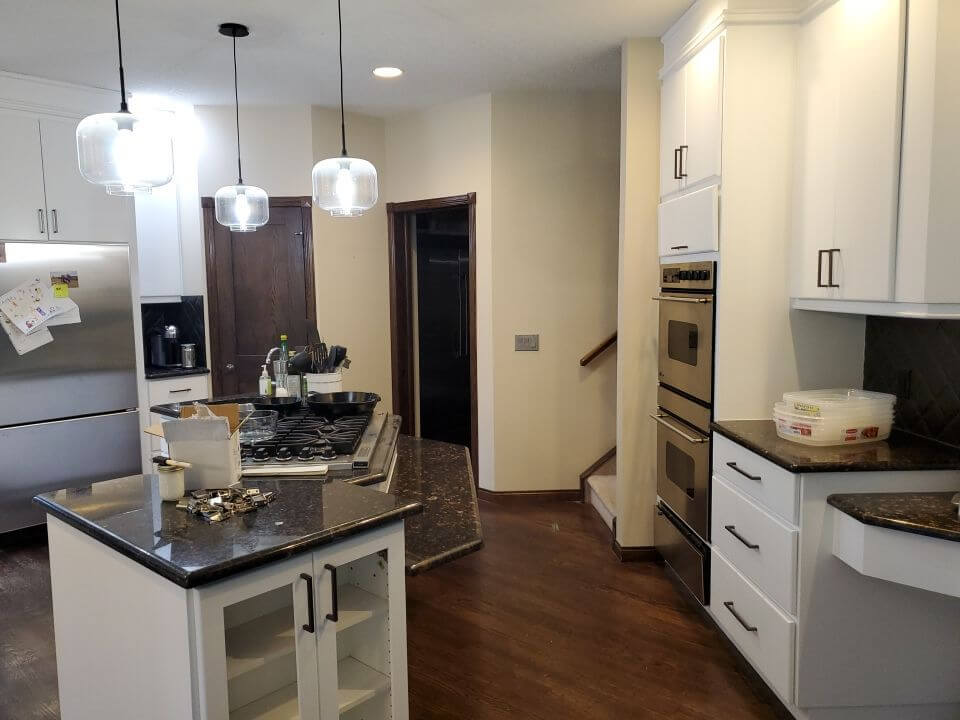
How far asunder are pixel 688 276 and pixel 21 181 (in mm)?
3553

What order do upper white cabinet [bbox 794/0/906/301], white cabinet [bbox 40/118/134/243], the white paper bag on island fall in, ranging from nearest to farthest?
the white paper bag on island
upper white cabinet [bbox 794/0/906/301]
white cabinet [bbox 40/118/134/243]

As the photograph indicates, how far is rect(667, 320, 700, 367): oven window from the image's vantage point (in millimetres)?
3012

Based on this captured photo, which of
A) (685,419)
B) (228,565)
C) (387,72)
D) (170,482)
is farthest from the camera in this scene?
(387,72)

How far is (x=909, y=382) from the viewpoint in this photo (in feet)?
8.54

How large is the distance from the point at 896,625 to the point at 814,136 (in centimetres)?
167

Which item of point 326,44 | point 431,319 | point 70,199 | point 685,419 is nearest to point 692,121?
point 685,419

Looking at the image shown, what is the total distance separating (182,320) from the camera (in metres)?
4.94

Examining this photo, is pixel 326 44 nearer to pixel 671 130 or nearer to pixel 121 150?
pixel 671 130

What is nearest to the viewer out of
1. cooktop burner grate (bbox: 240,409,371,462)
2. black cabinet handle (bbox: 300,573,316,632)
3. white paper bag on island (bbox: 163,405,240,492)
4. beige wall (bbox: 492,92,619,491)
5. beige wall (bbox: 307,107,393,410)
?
black cabinet handle (bbox: 300,573,316,632)

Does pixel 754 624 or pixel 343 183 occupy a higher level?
pixel 343 183

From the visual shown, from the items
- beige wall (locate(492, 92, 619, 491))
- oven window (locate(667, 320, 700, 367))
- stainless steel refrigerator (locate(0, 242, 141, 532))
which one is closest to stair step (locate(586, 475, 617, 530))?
beige wall (locate(492, 92, 619, 491))

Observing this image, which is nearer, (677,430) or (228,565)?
(228,565)

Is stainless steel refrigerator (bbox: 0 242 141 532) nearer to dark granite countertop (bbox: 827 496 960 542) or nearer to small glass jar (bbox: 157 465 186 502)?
small glass jar (bbox: 157 465 186 502)

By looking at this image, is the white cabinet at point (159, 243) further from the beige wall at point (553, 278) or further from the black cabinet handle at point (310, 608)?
the black cabinet handle at point (310, 608)
